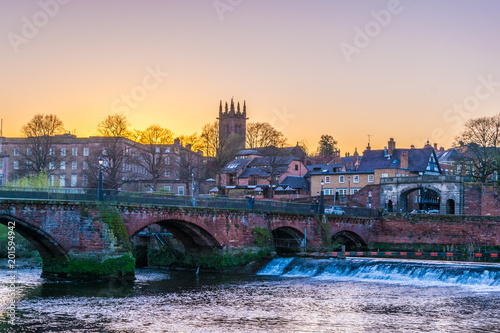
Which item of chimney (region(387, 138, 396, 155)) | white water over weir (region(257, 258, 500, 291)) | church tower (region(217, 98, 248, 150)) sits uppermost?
church tower (region(217, 98, 248, 150))

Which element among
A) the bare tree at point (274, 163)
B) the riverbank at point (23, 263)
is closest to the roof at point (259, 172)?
the bare tree at point (274, 163)

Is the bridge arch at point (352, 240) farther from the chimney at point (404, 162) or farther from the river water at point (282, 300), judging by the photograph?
the chimney at point (404, 162)

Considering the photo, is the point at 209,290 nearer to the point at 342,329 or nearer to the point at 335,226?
the point at 342,329

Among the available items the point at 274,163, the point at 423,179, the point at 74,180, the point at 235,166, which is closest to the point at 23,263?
the point at 423,179

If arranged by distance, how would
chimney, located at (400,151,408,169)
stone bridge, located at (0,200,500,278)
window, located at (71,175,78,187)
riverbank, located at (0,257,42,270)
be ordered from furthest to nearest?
1. window, located at (71,175,78,187)
2. chimney, located at (400,151,408,169)
3. riverbank, located at (0,257,42,270)
4. stone bridge, located at (0,200,500,278)

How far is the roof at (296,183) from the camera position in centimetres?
10275

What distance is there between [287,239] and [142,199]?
674 inches

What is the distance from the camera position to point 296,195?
322ft

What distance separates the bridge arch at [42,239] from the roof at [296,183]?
193 feet

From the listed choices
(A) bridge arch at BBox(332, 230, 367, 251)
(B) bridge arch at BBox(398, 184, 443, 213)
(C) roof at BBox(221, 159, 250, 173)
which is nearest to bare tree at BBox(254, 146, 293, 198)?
(C) roof at BBox(221, 159, 250, 173)

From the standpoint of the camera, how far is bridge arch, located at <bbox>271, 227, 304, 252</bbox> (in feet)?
199

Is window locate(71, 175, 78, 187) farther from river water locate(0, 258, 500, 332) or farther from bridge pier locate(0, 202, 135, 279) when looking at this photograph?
bridge pier locate(0, 202, 135, 279)

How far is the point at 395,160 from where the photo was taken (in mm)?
94938

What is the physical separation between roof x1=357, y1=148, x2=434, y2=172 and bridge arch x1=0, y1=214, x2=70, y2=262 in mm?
58113
